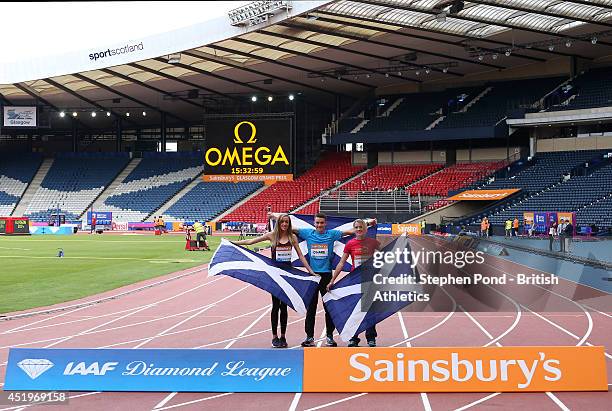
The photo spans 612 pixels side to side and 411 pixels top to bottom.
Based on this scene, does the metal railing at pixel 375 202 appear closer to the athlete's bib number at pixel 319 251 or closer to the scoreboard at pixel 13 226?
the scoreboard at pixel 13 226

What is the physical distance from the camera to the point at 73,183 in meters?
71.0

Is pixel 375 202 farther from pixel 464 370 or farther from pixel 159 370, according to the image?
pixel 159 370

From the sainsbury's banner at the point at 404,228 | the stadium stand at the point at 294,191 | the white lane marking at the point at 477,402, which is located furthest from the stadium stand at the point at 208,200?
the white lane marking at the point at 477,402

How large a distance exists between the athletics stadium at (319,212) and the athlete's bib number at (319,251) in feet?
0.07

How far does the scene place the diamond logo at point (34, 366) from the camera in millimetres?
8484

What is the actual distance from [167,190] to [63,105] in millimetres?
12845

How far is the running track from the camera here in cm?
809

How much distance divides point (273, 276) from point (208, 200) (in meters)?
54.0

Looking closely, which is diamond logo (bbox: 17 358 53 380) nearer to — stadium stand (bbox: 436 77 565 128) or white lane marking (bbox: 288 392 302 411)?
white lane marking (bbox: 288 392 302 411)

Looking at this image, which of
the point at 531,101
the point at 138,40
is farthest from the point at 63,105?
the point at 531,101

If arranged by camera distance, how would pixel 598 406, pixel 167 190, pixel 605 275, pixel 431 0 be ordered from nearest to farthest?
1. pixel 598 406
2. pixel 605 275
3. pixel 431 0
4. pixel 167 190

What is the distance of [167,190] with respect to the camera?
220 feet

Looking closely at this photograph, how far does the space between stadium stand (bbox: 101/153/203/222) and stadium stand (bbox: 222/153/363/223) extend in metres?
9.08

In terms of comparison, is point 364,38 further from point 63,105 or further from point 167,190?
point 63,105
